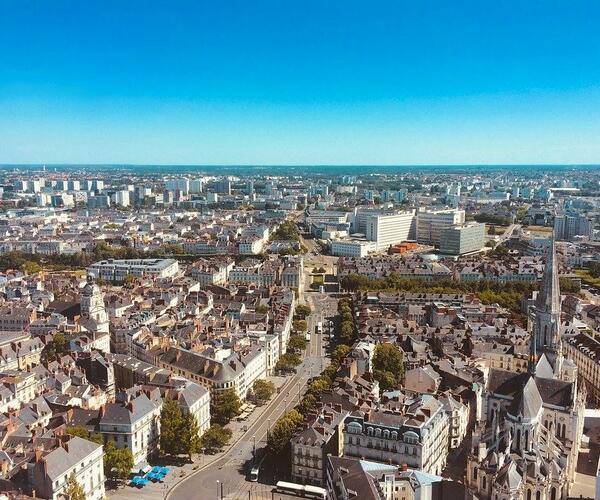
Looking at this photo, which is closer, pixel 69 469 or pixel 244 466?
pixel 69 469

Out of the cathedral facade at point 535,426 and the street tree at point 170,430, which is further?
the street tree at point 170,430

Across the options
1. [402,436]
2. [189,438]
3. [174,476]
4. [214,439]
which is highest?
[402,436]

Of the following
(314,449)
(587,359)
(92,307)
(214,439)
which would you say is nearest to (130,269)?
(92,307)

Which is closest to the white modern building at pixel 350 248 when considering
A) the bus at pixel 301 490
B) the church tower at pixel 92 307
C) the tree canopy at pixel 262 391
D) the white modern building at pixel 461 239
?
the white modern building at pixel 461 239

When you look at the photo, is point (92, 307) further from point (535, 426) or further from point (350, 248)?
point (350, 248)

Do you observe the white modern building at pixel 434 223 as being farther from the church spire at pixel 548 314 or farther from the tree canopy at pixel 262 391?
the church spire at pixel 548 314

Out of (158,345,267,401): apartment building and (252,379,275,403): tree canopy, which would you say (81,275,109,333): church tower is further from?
(252,379,275,403): tree canopy

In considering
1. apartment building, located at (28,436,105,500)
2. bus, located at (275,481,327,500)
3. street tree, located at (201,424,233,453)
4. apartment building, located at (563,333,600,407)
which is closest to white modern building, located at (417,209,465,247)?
apartment building, located at (563,333,600,407)
